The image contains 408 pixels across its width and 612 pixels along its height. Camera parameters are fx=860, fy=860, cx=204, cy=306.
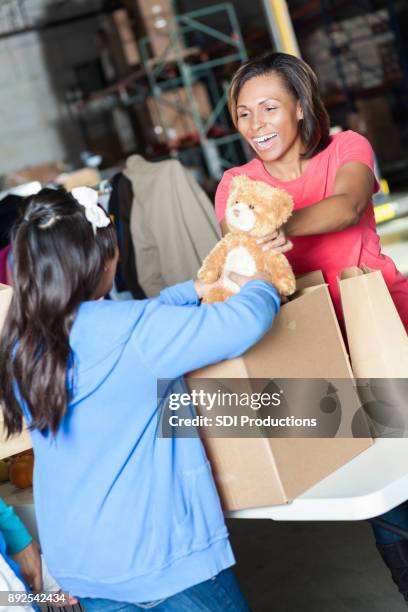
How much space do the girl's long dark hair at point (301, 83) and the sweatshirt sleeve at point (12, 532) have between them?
1053mm

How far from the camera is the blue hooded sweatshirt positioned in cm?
140

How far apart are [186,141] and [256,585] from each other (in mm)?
7275

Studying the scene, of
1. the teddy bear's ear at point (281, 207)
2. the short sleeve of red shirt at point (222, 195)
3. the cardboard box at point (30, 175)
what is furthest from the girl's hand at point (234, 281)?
the cardboard box at point (30, 175)

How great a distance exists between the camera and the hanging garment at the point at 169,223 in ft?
13.1

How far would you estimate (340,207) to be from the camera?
176cm

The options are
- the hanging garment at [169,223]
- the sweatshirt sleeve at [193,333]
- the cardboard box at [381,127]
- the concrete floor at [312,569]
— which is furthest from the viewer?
the cardboard box at [381,127]

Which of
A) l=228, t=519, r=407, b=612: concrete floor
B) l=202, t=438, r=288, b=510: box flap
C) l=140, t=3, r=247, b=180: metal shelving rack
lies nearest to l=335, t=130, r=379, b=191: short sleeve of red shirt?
l=202, t=438, r=288, b=510: box flap

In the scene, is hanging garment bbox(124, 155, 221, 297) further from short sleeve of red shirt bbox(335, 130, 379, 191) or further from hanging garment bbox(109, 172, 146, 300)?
short sleeve of red shirt bbox(335, 130, 379, 191)

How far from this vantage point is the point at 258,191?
165cm

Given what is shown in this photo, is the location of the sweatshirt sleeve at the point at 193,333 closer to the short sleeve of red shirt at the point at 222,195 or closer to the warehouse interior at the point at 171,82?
the short sleeve of red shirt at the point at 222,195

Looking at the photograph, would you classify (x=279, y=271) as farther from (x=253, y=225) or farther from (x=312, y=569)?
(x=312, y=569)

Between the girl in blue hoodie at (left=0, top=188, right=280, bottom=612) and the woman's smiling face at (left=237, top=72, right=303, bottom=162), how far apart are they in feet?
1.79

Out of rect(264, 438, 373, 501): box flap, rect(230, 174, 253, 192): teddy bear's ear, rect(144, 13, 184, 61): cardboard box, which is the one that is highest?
rect(144, 13, 184, 61): cardboard box

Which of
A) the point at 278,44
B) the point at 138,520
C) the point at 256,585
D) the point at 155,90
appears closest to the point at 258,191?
the point at 138,520
